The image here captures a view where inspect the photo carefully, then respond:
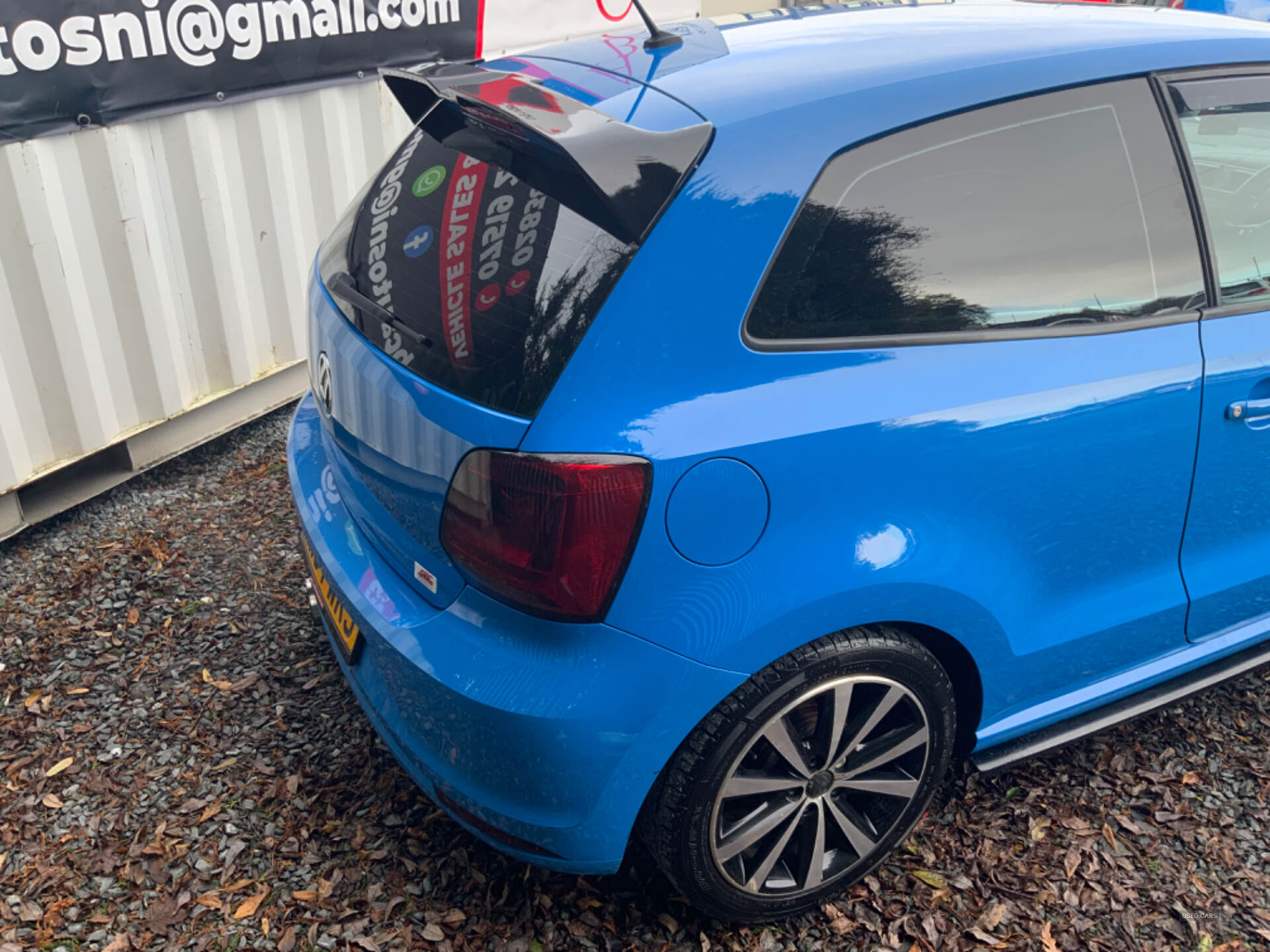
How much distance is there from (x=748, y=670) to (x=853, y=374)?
583 millimetres

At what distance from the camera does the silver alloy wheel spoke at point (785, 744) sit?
2045mm

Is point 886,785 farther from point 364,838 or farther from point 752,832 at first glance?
point 364,838

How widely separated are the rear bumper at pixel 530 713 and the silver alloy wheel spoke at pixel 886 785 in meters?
0.51

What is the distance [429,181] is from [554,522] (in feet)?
3.15

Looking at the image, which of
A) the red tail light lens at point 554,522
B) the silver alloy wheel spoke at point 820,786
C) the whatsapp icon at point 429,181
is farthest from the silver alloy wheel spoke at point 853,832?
the whatsapp icon at point 429,181

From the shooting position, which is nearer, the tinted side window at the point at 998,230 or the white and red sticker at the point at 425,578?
the tinted side window at the point at 998,230

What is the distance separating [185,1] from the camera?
140 inches

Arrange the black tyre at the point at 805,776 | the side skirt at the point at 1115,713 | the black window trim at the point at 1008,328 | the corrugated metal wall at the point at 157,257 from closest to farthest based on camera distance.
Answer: the black window trim at the point at 1008,328 → the black tyre at the point at 805,776 → the side skirt at the point at 1115,713 → the corrugated metal wall at the point at 157,257

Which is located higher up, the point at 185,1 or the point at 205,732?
the point at 185,1

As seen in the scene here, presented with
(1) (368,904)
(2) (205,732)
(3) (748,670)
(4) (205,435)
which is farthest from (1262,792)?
(4) (205,435)

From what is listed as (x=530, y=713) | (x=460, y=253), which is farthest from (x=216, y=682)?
(x=460, y=253)

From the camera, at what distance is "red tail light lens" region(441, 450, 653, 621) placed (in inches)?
68.9

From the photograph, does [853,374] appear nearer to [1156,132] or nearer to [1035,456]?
[1035,456]

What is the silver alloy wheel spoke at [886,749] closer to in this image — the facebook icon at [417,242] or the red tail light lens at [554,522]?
the red tail light lens at [554,522]
